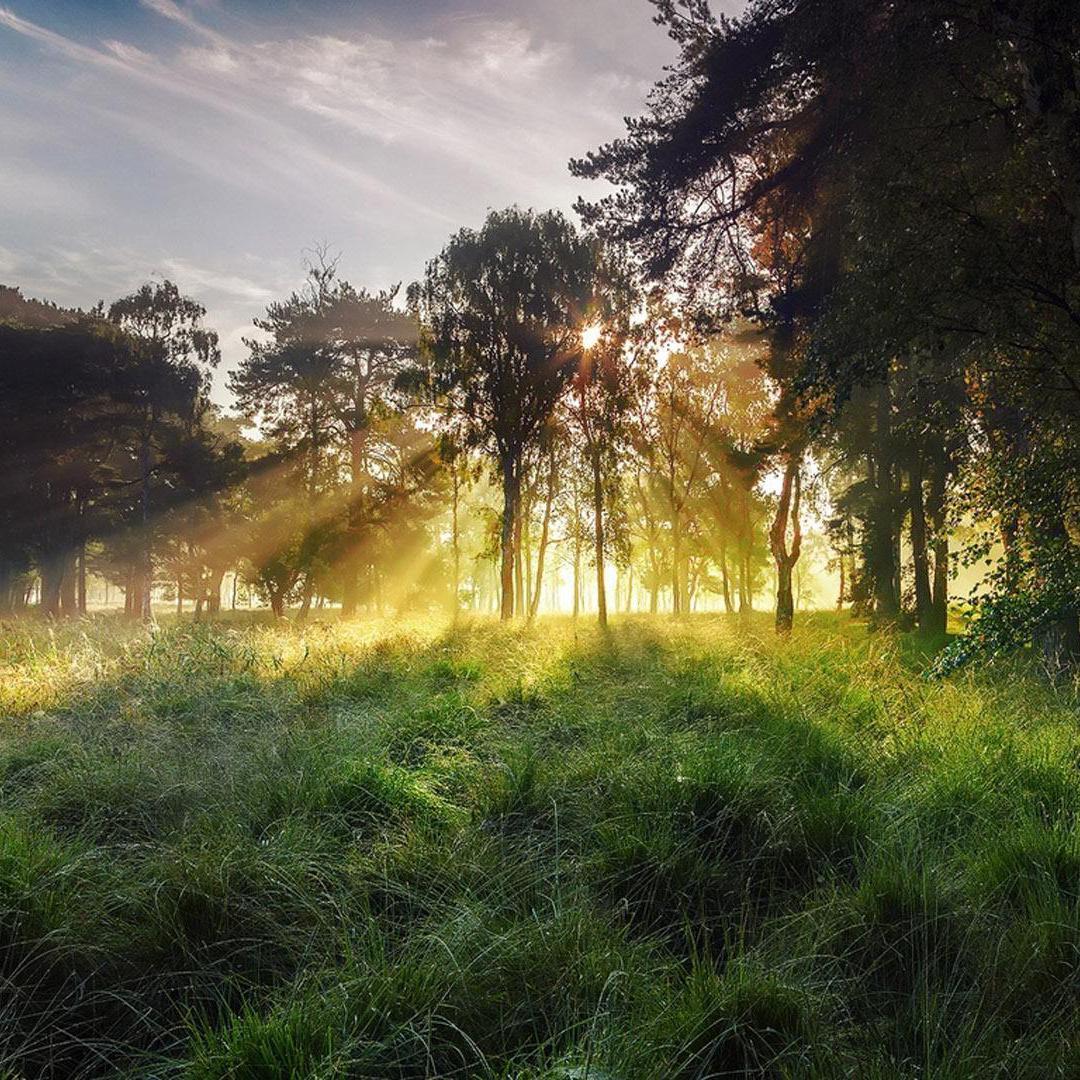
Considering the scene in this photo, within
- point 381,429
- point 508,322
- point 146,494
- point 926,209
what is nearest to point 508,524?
point 508,322

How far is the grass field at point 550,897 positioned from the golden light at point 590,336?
17919mm

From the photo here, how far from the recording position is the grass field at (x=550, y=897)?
7.07 feet

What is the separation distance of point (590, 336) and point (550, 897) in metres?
21.1

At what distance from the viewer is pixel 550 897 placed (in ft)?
9.98

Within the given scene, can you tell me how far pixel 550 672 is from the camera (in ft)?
Result: 30.1

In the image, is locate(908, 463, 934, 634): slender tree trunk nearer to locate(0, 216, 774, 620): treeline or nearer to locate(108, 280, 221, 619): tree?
locate(0, 216, 774, 620): treeline

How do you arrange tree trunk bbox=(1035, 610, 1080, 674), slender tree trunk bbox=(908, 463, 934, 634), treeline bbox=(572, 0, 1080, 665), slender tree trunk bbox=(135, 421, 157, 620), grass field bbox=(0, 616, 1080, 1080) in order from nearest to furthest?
grass field bbox=(0, 616, 1080, 1080) → treeline bbox=(572, 0, 1080, 665) → tree trunk bbox=(1035, 610, 1080, 674) → slender tree trunk bbox=(908, 463, 934, 634) → slender tree trunk bbox=(135, 421, 157, 620)

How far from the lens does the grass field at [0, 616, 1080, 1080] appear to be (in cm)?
215

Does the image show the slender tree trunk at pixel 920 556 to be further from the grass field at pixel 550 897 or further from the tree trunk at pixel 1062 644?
the grass field at pixel 550 897

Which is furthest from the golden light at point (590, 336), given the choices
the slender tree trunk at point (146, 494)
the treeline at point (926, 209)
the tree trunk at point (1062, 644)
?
the slender tree trunk at point (146, 494)

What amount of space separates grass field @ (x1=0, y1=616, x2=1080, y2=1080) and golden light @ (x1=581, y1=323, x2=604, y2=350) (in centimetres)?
1792

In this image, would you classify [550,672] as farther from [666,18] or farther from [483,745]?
[666,18]

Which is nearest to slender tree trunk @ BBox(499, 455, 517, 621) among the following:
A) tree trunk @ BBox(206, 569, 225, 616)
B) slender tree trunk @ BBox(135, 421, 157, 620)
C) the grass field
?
slender tree trunk @ BBox(135, 421, 157, 620)

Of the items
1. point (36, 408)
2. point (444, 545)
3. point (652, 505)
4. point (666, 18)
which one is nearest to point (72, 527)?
point (36, 408)
